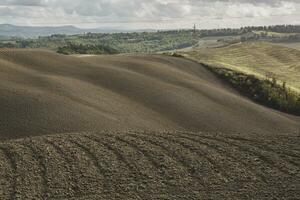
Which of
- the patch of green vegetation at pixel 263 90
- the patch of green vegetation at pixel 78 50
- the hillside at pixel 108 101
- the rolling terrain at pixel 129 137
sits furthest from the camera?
the patch of green vegetation at pixel 78 50

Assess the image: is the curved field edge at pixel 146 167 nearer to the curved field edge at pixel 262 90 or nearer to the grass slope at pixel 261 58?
the curved field edge at pixel 262 90

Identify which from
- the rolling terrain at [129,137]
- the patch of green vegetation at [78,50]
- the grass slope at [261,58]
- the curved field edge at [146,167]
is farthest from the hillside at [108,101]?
the patch of green vegetation at [78,50]

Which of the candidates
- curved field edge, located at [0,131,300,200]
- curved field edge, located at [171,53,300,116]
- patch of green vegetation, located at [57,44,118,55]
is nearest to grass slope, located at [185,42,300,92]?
curved field edge, located at [171,53,300,116]

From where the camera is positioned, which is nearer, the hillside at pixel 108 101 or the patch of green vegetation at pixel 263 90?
the hillside at pixel 108 101

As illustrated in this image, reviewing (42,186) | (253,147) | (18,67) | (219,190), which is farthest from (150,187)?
(18,67)

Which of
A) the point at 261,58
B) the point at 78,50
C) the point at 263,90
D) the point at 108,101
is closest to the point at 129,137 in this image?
the point at 108,101

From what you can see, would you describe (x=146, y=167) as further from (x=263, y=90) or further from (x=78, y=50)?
(x=78, y=50)
